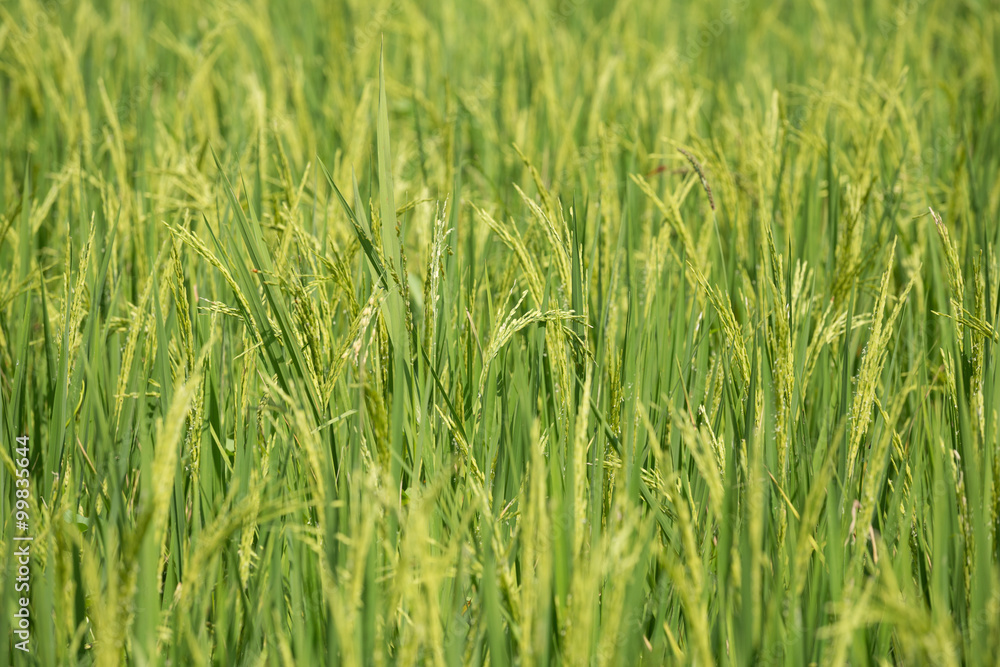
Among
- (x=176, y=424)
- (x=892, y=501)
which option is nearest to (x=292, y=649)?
(x=176, y=424)

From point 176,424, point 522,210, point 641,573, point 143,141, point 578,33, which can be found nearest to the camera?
point 176,424

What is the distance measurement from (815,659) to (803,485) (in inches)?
8.7

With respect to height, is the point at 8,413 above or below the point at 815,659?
above

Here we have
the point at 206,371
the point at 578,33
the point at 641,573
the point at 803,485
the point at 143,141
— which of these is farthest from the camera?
the point at 578,33

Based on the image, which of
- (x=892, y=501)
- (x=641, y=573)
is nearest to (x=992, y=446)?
(x=892, y=501)

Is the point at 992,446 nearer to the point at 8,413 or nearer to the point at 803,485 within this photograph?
the point at 803,485

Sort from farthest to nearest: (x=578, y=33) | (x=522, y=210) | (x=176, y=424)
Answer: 1. (x=578, y=33)
2. (x=522, y=210)
3. (x=176, y=424)

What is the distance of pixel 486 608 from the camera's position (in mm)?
875

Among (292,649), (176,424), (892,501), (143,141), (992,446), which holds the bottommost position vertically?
(292,649)

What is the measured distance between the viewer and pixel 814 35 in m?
3.94

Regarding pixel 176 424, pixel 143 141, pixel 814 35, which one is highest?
pixel 814 35

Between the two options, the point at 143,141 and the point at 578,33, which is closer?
the point at 143,141

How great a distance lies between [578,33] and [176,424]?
3.50 m

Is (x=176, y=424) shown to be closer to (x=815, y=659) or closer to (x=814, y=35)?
(x=815, y=659)
